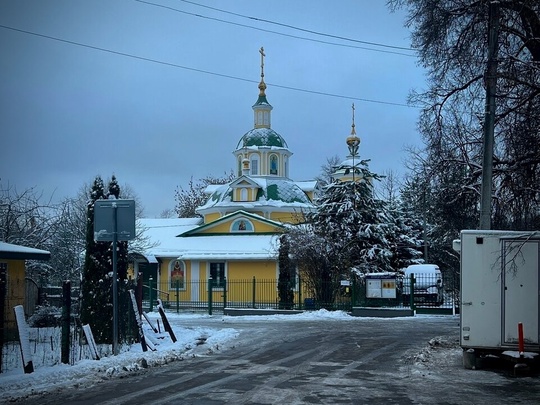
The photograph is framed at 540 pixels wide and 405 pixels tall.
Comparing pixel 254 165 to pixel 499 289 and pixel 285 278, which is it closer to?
pixel 285 278

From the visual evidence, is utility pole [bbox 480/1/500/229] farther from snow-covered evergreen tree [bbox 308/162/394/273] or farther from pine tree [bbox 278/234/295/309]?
snow-covered evergreen tree [bbox 308/162/394/273]

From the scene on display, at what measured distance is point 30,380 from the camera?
11547 millimetres

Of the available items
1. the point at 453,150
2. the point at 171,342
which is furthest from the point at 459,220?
the point at 171,342

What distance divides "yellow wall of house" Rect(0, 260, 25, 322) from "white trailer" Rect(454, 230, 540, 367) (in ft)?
36.9

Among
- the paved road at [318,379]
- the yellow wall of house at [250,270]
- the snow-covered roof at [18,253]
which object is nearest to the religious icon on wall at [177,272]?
the yellow wall of house at [250,270]

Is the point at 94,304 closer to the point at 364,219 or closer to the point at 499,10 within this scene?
the point at 499,10

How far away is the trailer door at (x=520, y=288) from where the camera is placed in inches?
520

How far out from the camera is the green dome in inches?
2298

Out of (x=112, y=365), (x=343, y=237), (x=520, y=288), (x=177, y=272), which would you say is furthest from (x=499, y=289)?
(x=177, y=272)

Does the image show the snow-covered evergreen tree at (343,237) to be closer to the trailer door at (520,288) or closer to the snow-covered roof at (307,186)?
the trailer door at (520,288)

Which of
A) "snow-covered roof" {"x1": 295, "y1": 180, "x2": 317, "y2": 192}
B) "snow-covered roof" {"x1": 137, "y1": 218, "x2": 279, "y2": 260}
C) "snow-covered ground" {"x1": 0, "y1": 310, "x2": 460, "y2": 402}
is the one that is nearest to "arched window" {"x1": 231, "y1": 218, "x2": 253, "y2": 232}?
"snow-covered roof" {"x1": 137, "y1": 218, "x2": 279, "y2": 260}

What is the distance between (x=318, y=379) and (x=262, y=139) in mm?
47093

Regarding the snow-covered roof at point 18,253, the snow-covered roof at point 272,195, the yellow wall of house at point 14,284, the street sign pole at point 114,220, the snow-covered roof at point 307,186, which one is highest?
the snow-covered roof at point 307,186

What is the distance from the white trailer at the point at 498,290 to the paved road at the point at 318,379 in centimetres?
71
